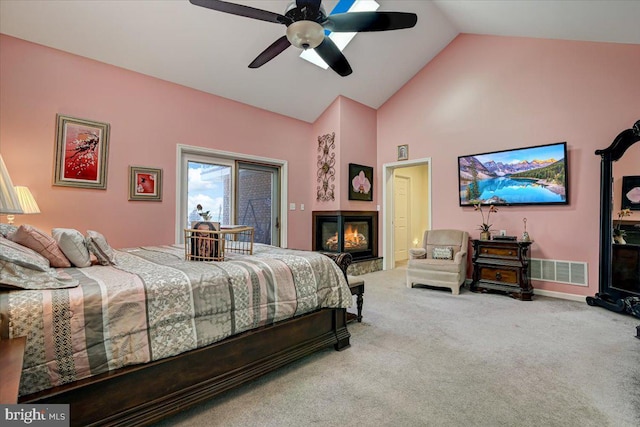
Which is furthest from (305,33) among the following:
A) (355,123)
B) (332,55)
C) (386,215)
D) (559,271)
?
(559,271)

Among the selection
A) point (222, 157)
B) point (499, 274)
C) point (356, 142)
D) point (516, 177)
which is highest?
point (356, 142)

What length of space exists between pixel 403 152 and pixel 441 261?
2206 millimetres

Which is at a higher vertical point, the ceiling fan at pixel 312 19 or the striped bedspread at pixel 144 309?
the ceiling fan at pixel 312 19

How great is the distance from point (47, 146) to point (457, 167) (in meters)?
5.43

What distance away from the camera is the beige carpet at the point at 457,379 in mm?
1599

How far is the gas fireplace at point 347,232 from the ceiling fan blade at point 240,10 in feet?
10.9

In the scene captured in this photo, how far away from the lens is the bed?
46.8 inches

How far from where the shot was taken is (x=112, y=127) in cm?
356

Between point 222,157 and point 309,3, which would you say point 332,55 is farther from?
point 222,157

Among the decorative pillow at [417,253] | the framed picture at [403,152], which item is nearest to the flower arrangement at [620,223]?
the decorative pillow at [417,253]

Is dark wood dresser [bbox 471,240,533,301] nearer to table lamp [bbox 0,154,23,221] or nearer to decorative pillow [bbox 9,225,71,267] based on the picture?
decorative pillow [bbox 9,225,71,267]

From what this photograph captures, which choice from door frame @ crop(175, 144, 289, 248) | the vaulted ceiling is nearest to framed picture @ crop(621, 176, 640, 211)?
the vaulted ceiling

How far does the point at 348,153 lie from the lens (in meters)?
5.37

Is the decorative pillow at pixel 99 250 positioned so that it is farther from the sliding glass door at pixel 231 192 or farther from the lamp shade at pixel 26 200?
the sliding glass door at pixel 231 192
